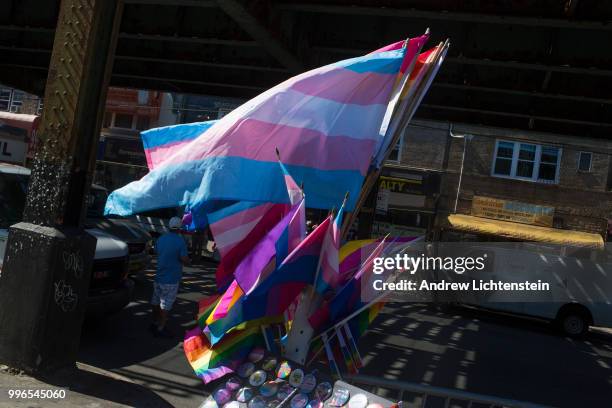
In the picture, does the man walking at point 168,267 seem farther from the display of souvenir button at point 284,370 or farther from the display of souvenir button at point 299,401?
the display of souvenir button at point 299,401

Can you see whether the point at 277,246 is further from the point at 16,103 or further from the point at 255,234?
the point at 16,103

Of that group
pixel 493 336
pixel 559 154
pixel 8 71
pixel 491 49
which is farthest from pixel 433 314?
pixel 8 71

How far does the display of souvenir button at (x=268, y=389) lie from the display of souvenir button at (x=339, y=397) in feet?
1.14

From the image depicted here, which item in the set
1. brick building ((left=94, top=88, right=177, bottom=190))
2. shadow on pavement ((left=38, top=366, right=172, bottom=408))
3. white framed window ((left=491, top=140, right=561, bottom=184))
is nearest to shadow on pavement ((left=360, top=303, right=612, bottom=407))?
shadow on pavement ((left=38, top=366, right=172, bottom=408))

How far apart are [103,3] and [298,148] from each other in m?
3.18

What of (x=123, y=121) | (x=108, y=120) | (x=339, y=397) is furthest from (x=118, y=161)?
(x=339, y=397)

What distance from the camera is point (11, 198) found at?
25.8ft

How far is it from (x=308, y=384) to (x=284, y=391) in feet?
0.49

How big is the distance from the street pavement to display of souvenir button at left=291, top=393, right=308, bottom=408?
2562mm

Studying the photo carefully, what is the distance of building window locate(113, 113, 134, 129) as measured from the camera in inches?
1172

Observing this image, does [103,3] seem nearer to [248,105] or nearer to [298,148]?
[248,105]

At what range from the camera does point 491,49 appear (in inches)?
348

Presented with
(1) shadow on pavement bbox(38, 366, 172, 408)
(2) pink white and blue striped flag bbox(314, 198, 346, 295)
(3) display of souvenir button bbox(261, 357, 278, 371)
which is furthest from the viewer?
(1) shadow on pavement bbox(38, 366, 172, 408)

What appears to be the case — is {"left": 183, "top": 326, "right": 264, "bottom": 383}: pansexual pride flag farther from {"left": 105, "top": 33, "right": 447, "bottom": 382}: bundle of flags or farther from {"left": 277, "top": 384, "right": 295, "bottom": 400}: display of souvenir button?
{"left": 277, "top": 384, "right": 295, "bottom": 400}: display of souvenir button
